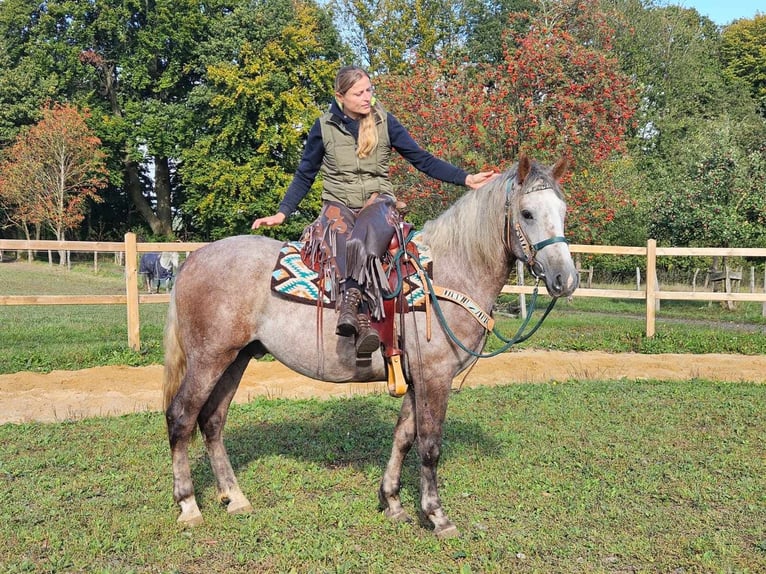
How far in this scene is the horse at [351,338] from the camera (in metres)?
4.14

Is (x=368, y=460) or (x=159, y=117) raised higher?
(x=159, y=117)

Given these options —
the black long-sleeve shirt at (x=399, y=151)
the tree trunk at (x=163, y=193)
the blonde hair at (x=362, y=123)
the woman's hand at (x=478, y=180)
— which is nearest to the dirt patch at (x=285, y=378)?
the black long-sleeve shirt at (x=399, y=151)

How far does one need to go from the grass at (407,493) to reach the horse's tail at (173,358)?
0.82 metres

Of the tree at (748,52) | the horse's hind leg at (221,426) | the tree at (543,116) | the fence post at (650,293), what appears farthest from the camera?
the tree at (748,52)

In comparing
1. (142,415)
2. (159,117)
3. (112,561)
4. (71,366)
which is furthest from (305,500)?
(159,117)

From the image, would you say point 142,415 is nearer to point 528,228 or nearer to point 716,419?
point 528,228

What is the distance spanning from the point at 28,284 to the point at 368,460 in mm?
19301

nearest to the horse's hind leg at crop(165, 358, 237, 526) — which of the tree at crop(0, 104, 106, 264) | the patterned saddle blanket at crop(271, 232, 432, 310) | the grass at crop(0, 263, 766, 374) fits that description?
the patterned saddle blanket at crop(271, 232, 432, 310)

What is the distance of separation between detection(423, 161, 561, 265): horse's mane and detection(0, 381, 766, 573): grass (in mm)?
1883

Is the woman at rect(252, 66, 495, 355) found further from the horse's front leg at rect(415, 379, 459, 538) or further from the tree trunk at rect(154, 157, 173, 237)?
the tree trunk at rect(154, 157, 173, 237)

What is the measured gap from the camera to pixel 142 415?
694cm

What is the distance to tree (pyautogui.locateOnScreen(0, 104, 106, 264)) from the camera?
31.3 meters

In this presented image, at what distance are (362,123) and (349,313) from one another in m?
1.32

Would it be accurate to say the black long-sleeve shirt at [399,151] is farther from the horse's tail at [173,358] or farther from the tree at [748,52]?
the tree at [748,52]
